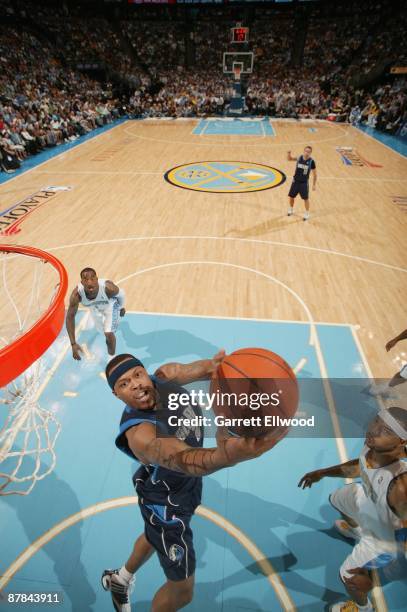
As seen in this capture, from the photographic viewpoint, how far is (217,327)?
18.6 ft

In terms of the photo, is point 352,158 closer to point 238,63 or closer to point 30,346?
point 30,346

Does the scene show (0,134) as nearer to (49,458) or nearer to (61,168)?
(61,168)

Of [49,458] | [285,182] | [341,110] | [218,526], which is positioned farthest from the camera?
[341,110]

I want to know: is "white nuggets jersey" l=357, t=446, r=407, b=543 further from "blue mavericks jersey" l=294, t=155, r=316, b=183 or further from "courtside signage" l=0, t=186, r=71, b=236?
"courtside signage" l=0, t=186, r=71, b=236

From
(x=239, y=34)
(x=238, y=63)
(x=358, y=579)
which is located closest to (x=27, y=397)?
(x=358, y=579)

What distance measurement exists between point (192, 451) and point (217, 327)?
4017 mm

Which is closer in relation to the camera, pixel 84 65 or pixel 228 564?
pixel 228 564

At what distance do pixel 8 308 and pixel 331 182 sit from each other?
10251 mm

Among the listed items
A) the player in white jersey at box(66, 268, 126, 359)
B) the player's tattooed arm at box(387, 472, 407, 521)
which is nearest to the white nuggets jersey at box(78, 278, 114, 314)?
the player in white jersey at box(66, 268, 126, 359)

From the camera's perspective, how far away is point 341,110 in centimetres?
2270

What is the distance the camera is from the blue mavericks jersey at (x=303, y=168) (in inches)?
325

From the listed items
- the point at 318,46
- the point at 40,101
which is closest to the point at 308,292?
the point at 40,101

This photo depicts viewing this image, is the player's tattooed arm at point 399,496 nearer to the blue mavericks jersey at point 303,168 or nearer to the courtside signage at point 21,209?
the blue mavericks jersey at point 303,168

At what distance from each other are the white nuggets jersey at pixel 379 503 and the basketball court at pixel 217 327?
86cm
